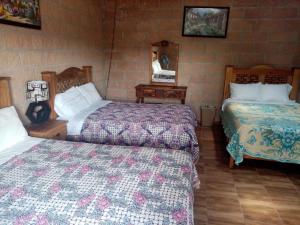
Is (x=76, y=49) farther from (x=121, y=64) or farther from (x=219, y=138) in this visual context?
(x=219, y=138)

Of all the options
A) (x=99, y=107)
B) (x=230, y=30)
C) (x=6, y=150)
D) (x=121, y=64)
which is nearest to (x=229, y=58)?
(x=230, y=30)

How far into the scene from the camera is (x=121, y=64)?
4.61 m

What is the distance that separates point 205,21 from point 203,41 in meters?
0.34

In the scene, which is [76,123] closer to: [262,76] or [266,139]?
[266,139]

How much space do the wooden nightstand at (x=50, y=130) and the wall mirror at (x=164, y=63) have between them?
237 cm

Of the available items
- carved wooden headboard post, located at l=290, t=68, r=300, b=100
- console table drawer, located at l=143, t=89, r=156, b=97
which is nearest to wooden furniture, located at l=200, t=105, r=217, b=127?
console table drawer, located at l=143, t=89, r=156, b=97

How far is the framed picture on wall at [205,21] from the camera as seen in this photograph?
4027 millimetres

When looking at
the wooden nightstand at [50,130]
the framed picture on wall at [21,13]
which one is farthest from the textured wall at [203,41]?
the wooden nightstand at [50,130]

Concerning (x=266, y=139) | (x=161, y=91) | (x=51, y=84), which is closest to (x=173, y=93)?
(x=161, y=91)

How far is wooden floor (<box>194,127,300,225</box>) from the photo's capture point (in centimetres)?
196

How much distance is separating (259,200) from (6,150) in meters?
2.29

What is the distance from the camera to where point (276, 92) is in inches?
151

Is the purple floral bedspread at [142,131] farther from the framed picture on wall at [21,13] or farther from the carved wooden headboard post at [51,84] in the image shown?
the framed picture on wall at [21,13]

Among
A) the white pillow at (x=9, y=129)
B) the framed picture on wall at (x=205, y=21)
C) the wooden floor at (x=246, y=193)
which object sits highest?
the framed picture on wall at (x=205, y=21)
